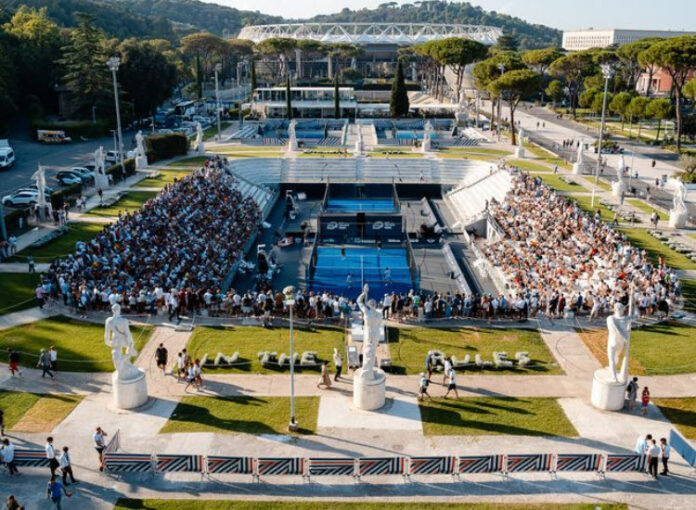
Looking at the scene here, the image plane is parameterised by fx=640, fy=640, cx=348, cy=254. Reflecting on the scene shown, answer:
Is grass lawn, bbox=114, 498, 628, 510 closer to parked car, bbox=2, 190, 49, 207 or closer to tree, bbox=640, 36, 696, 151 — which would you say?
parked car, bbox=2, 190, 49, 207

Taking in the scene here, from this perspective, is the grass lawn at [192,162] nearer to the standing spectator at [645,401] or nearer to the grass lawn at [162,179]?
the grass lawn at [162,179]

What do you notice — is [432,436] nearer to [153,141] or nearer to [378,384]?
[378,384]

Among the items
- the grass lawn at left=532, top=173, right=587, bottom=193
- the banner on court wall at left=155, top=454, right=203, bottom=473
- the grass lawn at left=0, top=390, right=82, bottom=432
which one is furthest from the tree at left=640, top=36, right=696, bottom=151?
the grass lawn at left=0, top=390, right=82, bottom=432

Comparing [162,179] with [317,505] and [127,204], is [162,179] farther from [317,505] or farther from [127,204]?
[317,505]

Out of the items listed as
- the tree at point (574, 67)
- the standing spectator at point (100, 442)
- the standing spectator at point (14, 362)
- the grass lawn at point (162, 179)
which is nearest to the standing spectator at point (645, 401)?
the standing spectator at point (100, 442)

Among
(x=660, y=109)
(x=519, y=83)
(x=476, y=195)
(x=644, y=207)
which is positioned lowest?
(x=476, y=195)

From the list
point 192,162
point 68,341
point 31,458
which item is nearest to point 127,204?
point 192,162

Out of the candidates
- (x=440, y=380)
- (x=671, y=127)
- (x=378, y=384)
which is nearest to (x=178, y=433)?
(x=378, y=384)
